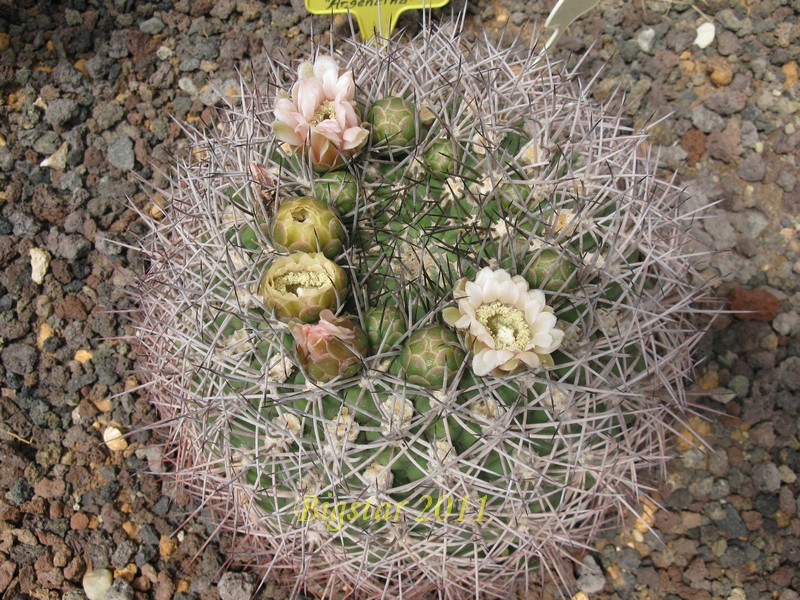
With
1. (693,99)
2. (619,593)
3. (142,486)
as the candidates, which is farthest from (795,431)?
(142,486)

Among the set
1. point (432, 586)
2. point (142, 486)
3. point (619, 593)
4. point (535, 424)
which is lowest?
point (619, 593)

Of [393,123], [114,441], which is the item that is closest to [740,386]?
[393,123]

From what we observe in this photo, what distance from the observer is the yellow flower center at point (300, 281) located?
1.38 m

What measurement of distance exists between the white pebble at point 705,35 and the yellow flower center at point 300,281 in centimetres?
236

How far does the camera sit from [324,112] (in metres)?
1.58

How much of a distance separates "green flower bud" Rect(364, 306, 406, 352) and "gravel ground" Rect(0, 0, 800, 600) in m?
1.09

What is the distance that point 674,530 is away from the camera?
2.36 meters

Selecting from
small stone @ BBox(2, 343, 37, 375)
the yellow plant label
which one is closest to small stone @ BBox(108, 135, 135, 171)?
small stone @ BBox(2, 343, 37, 375)

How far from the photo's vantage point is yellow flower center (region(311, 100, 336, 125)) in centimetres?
157

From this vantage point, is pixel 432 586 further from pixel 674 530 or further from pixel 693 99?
pixel 693 99

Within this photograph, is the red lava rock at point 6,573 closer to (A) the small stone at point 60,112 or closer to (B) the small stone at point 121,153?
(B) the small stone at point 121,153

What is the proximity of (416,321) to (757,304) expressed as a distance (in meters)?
1.64

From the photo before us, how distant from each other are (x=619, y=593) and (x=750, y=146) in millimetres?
1772

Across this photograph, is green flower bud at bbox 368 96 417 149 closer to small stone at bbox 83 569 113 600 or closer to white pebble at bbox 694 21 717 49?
small stone at bbox 83 569 113 600
